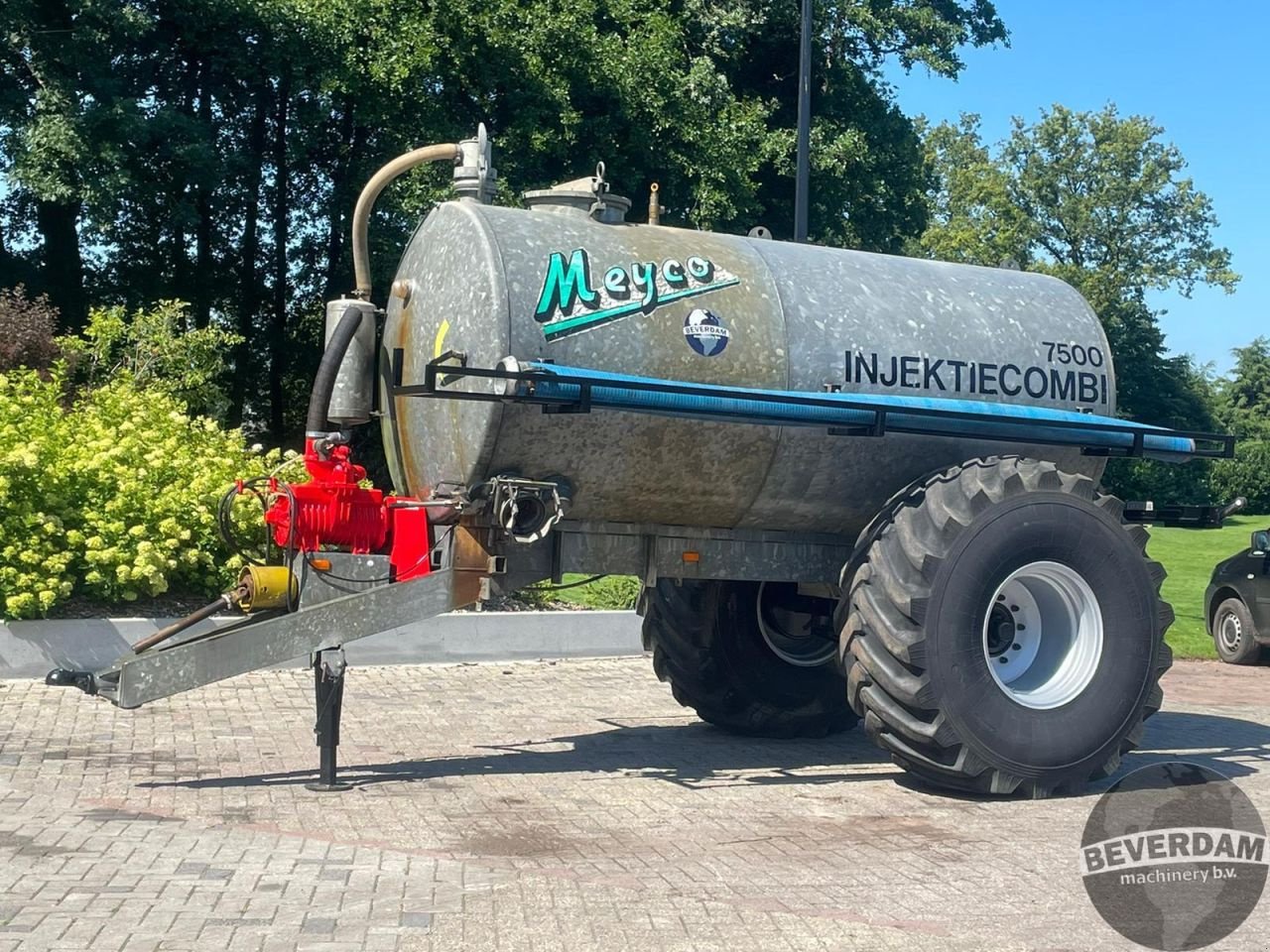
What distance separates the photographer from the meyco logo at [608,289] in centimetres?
757

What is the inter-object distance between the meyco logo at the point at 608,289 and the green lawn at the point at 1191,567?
9954mm

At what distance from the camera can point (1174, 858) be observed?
651 centimetres

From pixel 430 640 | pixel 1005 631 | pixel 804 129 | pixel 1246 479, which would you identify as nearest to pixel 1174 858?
pixel 1005 631

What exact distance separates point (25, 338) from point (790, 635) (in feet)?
32.2

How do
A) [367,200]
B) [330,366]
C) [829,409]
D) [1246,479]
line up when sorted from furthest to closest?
[1246,479] → [367,200] → [330,366] → [829,409]

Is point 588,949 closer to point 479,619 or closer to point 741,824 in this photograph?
point 741,824

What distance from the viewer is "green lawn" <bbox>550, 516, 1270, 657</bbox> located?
1476 cm

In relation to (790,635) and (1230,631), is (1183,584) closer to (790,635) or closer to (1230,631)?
(1230,631)

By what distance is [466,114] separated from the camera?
2070cm

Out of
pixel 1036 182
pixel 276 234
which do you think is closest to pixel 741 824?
pixel 276 234

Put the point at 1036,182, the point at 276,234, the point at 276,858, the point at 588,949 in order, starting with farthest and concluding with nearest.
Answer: the point at 1036,182 → the point at 276,234 → the point at 276,858 → the point at 588,949

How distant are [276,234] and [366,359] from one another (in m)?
16.8

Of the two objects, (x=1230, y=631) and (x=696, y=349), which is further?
(x=1230, y=631)

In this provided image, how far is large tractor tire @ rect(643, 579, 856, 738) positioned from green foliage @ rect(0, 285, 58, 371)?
8.89m
